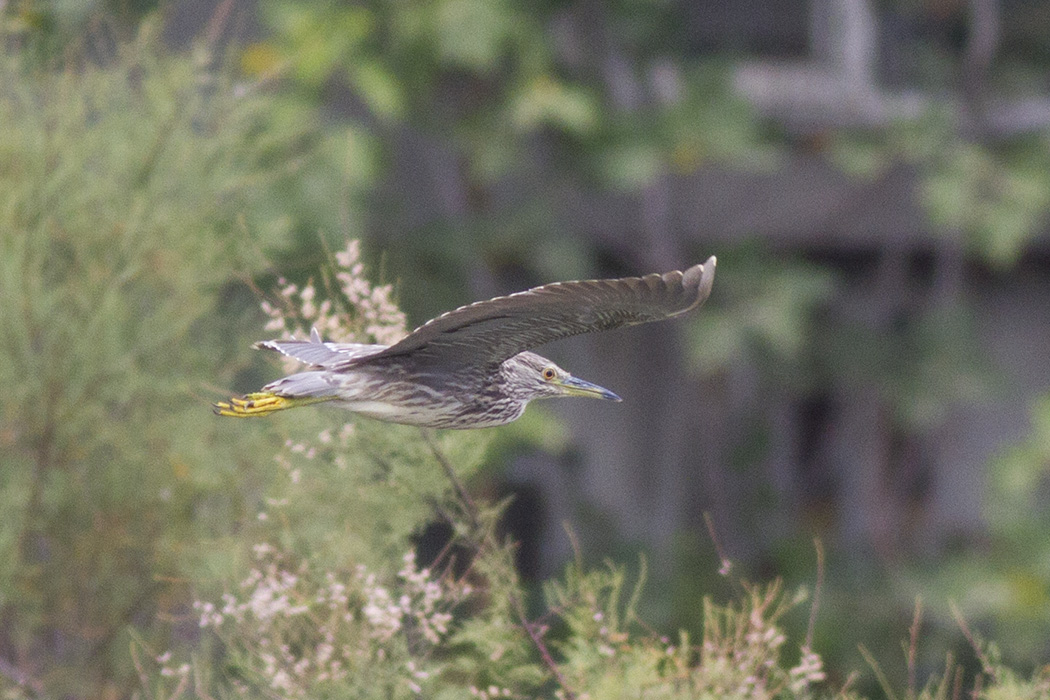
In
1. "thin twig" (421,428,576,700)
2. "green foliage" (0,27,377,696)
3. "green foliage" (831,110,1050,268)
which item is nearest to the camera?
"thin twig" (421,428,576,700)

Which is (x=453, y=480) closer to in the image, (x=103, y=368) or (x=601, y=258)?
(x=103, y=368)

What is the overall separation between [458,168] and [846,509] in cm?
331

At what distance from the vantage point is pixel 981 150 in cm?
748

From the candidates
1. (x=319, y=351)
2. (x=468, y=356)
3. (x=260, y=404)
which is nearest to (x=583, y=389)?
(x=468, y=356)

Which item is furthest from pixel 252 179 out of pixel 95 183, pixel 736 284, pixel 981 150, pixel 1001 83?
pixel 1001 83

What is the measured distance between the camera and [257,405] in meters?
2.29

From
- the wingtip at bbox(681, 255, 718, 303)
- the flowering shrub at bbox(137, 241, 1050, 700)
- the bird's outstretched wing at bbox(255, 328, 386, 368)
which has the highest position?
the wingtip at bbox(681, 255, 718, 303)

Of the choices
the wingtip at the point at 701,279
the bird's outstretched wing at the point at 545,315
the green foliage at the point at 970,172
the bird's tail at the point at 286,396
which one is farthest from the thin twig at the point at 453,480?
the green foliage at the point at 970,172

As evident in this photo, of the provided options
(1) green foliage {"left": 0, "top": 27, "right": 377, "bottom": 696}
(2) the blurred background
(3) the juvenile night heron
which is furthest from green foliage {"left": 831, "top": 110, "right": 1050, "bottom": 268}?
(3) the juvenile night heron

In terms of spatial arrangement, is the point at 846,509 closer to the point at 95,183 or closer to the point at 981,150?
the point at 981,150

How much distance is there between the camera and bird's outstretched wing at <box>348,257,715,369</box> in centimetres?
214

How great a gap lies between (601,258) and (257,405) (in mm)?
6268

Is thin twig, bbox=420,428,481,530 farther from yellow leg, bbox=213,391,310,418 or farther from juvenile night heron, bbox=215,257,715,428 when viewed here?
yellow leg, bbox=213,391,310,418

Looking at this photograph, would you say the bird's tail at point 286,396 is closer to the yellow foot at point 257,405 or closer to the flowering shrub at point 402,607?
the yellow foot at point 257,405
